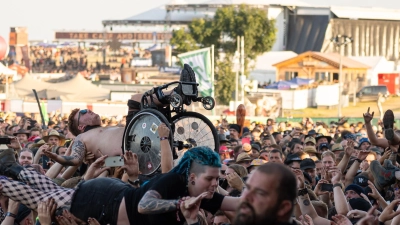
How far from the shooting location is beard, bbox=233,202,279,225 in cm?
542

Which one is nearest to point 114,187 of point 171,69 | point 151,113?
point 151,113

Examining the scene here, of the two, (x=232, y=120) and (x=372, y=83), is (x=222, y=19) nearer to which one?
(x=372, y=83)

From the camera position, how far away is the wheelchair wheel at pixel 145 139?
919cm

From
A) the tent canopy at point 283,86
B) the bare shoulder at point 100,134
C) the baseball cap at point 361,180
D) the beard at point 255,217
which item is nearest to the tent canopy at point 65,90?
the tent canopy at point 283,86

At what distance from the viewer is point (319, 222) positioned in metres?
8.86

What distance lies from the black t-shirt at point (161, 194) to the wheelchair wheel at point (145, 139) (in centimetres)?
184

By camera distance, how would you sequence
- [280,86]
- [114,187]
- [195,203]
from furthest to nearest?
[280,86], [114,187], [195,203]

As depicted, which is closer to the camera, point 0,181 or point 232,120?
point 0,181

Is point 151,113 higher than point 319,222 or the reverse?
higher

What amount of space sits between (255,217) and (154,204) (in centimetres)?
161

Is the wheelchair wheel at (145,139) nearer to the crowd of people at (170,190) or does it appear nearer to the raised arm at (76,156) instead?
the crowd of people at (170,190)

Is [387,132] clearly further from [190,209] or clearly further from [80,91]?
[80,91]

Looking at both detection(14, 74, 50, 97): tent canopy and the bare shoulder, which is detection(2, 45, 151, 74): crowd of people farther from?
the bare shoulder

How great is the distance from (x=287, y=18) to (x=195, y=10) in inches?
379
